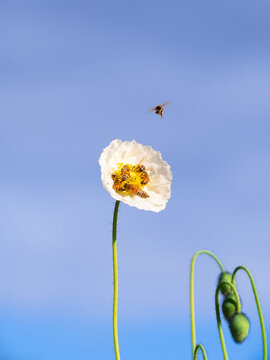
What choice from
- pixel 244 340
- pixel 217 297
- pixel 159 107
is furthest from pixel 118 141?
pixel 244 340

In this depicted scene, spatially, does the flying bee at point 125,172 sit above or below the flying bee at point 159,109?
below

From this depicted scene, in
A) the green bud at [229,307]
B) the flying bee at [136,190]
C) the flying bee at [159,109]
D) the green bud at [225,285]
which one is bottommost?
the green bud at [229,307]

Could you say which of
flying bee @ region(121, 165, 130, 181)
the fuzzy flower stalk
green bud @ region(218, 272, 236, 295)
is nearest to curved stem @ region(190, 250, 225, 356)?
green bud @ region(218, 272, 236, 295)

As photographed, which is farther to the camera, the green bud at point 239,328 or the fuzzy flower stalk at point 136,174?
the fuzzy flower stalk at point 136,174

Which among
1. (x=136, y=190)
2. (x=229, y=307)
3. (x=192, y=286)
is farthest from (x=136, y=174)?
(x=229, y=307)

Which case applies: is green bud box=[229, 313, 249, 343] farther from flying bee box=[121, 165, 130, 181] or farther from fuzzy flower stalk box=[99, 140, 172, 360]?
flying bee box=[121, 165, 130, 181]

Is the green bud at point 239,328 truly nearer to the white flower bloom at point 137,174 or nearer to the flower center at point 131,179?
the white flower bloom at point 137,174

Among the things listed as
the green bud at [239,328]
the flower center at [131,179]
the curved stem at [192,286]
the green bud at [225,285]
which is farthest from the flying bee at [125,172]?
the green bud at [239,328]
